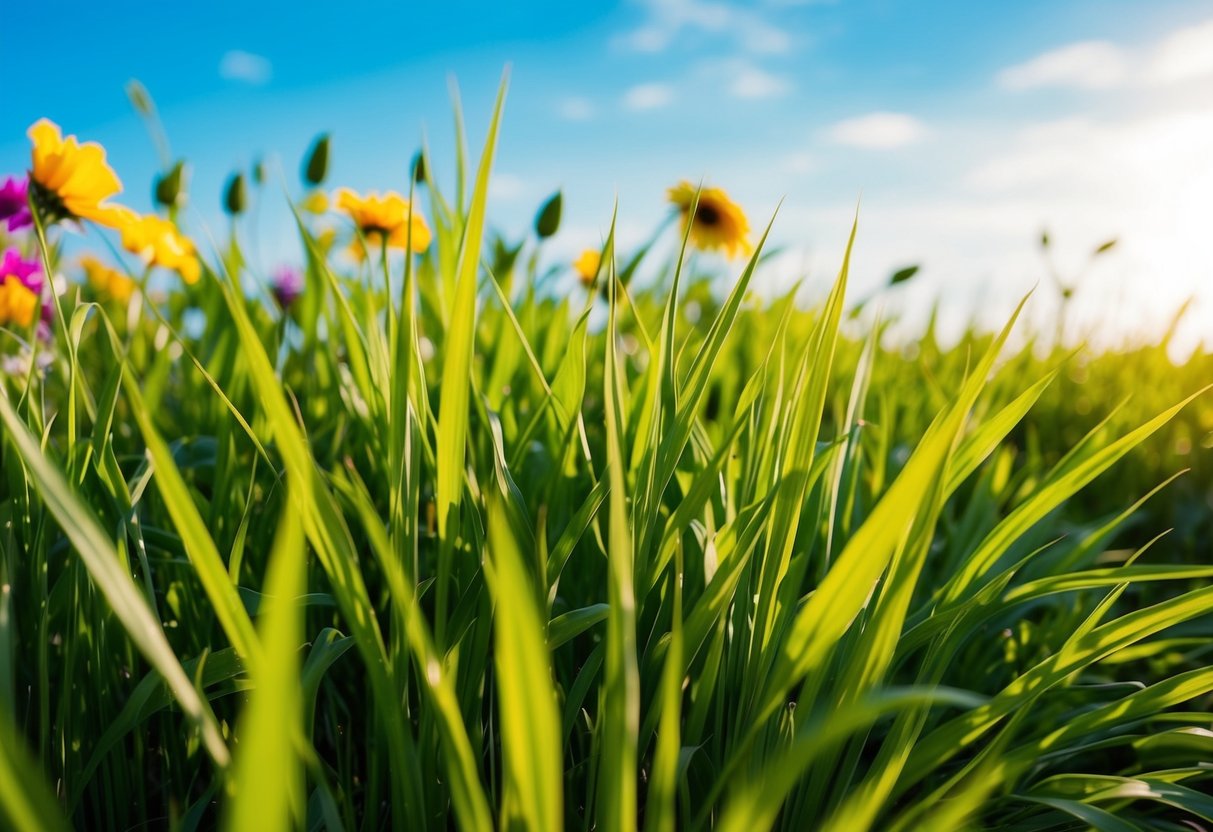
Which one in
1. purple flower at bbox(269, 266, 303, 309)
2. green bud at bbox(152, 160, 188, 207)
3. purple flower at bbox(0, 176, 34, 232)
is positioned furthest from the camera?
purple flower at bbox(269, 266, 303, 309)

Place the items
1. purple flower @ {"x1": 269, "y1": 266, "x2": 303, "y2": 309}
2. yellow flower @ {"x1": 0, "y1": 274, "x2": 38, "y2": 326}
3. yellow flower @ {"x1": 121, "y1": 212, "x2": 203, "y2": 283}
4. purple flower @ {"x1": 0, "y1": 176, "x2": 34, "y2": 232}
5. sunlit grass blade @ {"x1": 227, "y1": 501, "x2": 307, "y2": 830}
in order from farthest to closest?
purple flower @ {"x1": 269, "y1": 266, "x2": 303, "y2": 309} → yellow flower @ {"x1": 121, "y1": 212, "x2": 203, "y2": 283} → purple flower @ {"x1": 0, "y1": 176, "x2": 34, "y2": 232} → yellow flower @ {"x1": 0, "y1": 274, "x2": 38, "y2": 326} → sunlit grass blade @ {"x1": 227, "y1": 501, "x2": 307, "y2": 830}

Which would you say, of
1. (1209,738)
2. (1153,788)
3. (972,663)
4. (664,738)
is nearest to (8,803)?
(664,738)

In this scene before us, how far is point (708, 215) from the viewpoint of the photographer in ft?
5.40

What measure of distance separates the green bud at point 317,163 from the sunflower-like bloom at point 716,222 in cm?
67

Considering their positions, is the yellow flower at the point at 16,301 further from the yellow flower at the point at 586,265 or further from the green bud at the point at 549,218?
the yellow flower at the point at 586,265

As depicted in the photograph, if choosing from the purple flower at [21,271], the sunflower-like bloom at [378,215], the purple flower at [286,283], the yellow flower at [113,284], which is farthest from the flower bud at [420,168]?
the yellow flower at [113,284]

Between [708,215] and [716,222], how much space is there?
2 cm

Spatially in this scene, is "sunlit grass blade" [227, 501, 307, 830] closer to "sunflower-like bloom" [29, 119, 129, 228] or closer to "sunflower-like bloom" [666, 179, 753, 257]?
"sunflower-like bloom" [29, 119, 129, 228]

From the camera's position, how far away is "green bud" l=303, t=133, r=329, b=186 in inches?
56.2

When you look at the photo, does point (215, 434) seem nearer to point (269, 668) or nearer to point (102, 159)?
point (102, 159)

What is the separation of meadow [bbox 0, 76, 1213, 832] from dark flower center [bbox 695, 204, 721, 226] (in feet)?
2.50

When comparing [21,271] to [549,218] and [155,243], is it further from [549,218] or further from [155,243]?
[549,218]

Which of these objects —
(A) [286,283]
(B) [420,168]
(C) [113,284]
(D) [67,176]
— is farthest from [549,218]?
(C) [113,284]

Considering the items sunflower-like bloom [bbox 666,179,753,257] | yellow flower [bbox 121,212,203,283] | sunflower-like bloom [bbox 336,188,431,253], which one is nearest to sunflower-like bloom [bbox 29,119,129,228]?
yellow flower [bbox 121,212,203,283]
